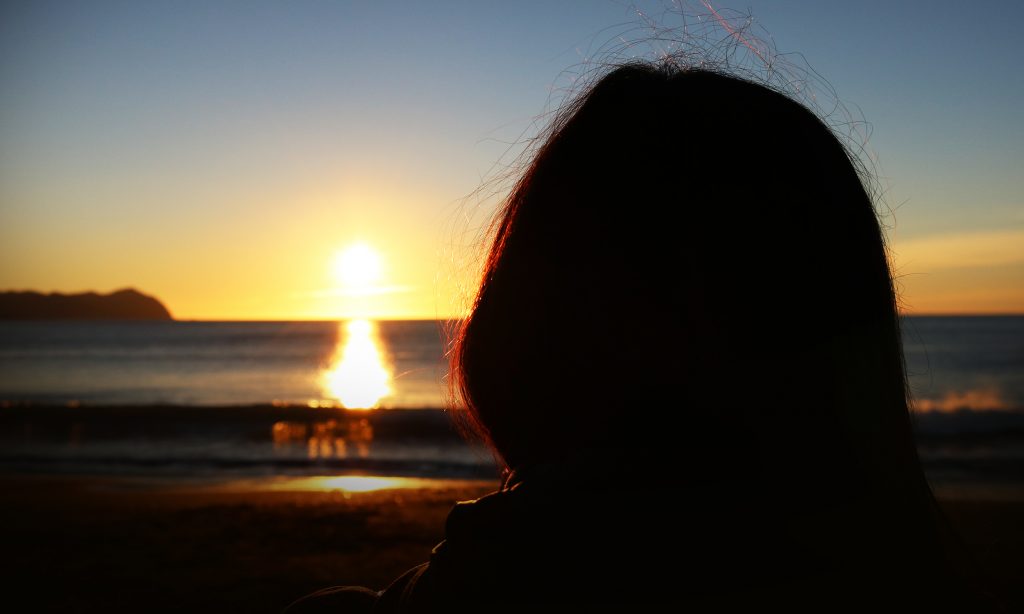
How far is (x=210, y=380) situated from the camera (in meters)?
36.6

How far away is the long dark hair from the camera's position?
85 centimetres

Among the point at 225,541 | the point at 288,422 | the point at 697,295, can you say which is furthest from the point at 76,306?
the point at 697,295

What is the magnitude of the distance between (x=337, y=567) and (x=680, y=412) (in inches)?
237

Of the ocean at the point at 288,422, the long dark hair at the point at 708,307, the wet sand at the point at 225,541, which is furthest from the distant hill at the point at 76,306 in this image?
the long dark hair at the point at 708,307

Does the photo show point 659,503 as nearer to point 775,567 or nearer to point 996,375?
point 775,567

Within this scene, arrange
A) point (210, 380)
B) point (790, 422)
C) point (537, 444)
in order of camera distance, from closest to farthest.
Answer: point (790, 422)
point (537, 444)
point (210, 380)

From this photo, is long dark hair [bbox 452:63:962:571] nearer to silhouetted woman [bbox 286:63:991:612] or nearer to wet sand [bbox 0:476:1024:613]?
silhouetted woman [bbox 286:63:991:612]

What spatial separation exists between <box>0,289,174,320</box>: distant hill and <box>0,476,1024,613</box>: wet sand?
15161 cm

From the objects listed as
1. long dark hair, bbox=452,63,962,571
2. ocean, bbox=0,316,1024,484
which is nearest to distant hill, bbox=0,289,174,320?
ocean, bbox=0,316,1024,484

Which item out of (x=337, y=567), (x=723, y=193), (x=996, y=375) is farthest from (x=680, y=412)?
(x=996, y=375)

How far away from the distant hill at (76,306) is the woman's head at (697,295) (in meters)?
163

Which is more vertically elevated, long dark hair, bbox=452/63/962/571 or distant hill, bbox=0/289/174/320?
distant hill, bbox=0/289/174/320

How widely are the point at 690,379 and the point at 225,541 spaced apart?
23.8 ft

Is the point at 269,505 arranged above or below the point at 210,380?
below
